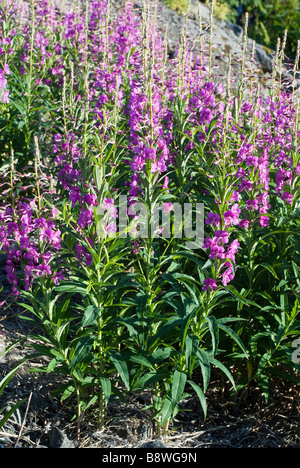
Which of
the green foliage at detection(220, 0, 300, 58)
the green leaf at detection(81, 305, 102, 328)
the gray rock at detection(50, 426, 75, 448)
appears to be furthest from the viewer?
the green foliage at detection(220, 0, 300, 58)

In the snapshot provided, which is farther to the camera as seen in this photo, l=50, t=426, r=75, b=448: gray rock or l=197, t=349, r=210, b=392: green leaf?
l=50, t=426, r=75, b=448: gray rock

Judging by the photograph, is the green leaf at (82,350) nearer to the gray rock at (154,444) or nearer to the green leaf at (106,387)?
the green leaf at (106,387)

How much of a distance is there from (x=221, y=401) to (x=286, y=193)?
4.63 ft

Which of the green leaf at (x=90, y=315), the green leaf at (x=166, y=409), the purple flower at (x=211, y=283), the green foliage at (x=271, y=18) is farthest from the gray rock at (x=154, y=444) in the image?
the green foliage at (x=271, y=18)

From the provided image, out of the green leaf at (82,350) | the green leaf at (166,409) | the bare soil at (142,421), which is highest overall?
the green leaf at (82,350)

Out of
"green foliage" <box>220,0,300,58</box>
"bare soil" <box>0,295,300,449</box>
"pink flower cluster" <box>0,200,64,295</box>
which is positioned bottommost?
"bare soil" <box>0,295,300,449</box>

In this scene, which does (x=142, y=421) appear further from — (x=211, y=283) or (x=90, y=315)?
(x=211, y=283)

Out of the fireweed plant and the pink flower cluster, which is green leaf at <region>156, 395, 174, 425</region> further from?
the pink flower cluster

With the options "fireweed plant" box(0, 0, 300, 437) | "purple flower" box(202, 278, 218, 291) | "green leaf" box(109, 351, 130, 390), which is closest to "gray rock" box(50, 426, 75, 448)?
"fireweed plant" box(0, 0, 300, 437)

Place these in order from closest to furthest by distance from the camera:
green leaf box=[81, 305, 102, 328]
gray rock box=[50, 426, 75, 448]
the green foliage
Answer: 1. green leaf box=[81, 305, 102, 328]
2. gray rock box=[50, 426, 75, 448]
3. the green foliage

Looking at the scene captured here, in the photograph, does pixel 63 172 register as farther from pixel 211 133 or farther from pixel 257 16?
pixel 257 16

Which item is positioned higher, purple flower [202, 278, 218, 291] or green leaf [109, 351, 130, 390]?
purple flower [202, 278, 218, 291]

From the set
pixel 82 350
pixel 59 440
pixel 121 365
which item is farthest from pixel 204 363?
pixel 59 440

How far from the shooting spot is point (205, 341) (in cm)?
324
